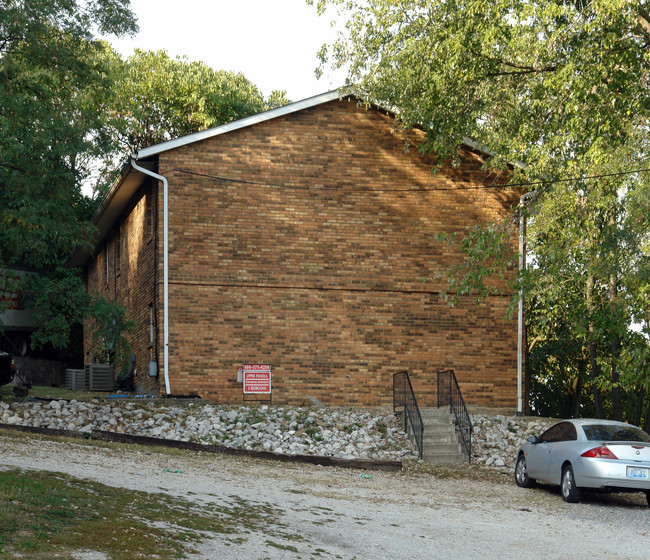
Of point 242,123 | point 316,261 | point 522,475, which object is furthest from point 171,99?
point 522,475

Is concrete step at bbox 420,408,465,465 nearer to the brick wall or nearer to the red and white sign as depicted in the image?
the red and white sign

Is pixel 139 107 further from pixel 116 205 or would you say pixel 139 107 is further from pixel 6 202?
pixel 6 202

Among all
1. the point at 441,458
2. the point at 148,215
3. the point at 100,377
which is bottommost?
the point at 441,458

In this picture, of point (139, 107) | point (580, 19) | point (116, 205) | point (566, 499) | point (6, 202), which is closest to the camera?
point (566, 499)

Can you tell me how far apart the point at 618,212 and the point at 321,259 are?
7.33 m

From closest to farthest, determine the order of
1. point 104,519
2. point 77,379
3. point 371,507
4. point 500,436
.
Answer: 1. point 104,519
2. point 371,507
3. point 500,436
4. point 77,379

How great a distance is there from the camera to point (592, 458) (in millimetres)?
13781

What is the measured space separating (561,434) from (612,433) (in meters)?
0.94

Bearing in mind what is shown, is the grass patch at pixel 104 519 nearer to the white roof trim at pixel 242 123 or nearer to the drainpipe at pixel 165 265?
the drainpipe at pixel 165 265

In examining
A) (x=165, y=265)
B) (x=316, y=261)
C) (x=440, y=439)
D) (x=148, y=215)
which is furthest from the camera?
(x=148, y=215)

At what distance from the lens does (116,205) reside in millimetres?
26766

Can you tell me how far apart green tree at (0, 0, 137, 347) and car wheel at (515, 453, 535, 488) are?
1066 centimetres

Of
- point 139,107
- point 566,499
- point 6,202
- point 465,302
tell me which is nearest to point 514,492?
point 566,499

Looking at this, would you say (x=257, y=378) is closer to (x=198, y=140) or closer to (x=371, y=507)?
(x=198, y=140)
